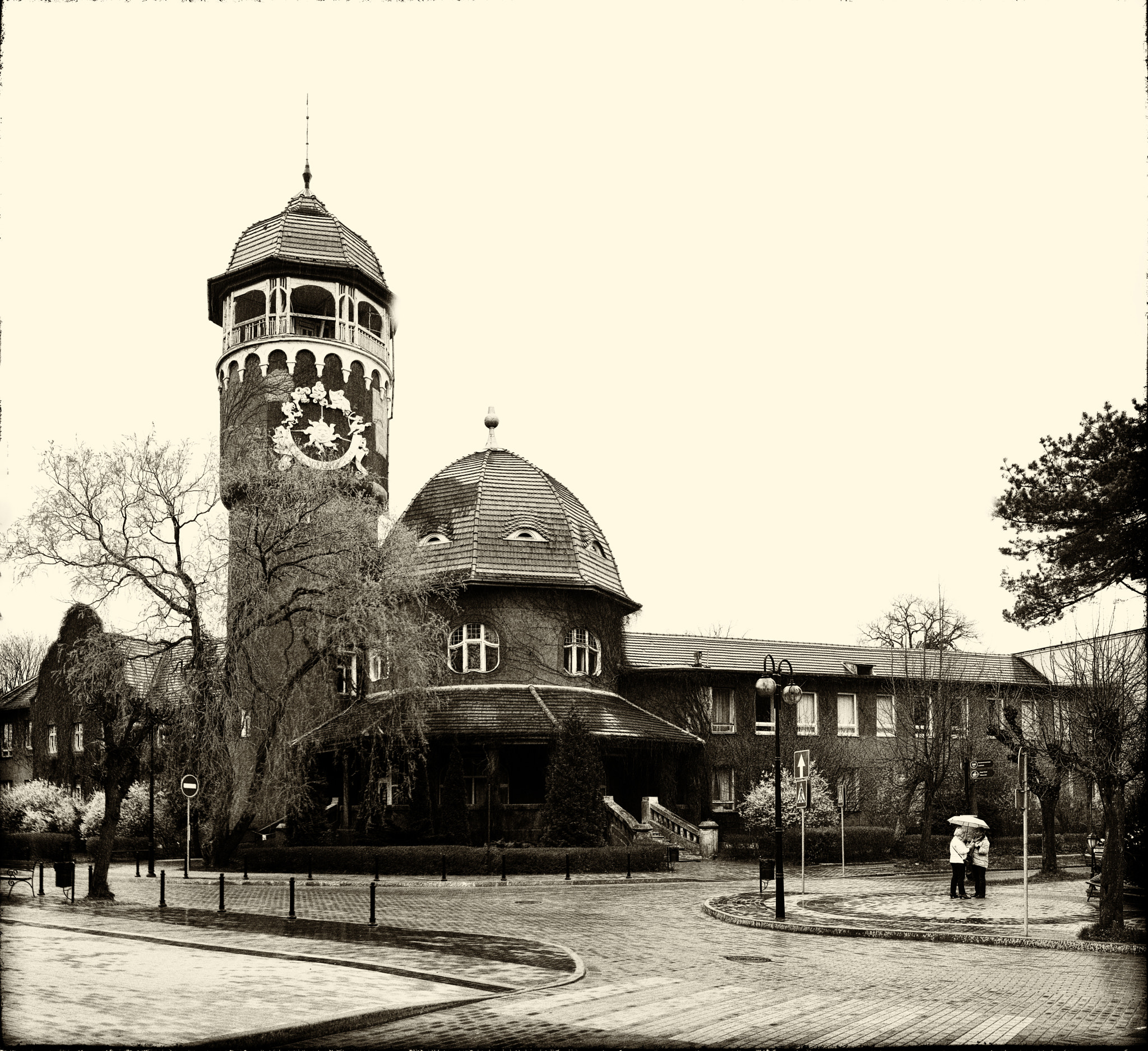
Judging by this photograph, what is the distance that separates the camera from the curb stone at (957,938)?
17.5 m

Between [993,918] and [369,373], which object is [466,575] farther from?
[993,918]

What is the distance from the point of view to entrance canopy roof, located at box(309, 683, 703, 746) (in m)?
37.1

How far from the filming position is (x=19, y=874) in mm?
30109

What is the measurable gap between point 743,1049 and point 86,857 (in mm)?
39825

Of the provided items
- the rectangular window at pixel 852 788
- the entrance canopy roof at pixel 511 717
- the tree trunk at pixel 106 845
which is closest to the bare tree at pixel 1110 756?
the entrance canopy roof at pixel 511 717

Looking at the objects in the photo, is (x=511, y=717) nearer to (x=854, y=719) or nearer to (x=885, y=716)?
(x=854, y=719)

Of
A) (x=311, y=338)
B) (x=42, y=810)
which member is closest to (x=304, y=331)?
(x=311, y=338)

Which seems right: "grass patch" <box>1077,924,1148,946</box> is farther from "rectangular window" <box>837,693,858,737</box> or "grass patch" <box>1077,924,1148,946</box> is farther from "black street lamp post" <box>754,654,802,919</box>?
"rectangular window" <box>837,693,858,737</box>

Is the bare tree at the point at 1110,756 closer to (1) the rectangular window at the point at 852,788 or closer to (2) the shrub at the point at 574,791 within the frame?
(2) the shrub at the point at 574,791

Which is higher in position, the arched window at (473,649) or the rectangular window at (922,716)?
the arched window at (473,649)

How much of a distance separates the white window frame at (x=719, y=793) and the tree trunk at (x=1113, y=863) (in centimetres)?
2671

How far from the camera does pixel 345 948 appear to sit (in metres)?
16.4

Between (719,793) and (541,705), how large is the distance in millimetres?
9840

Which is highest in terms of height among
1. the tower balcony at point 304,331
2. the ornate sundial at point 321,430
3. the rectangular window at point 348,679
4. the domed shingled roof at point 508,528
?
the tower balcony at point 304,331
